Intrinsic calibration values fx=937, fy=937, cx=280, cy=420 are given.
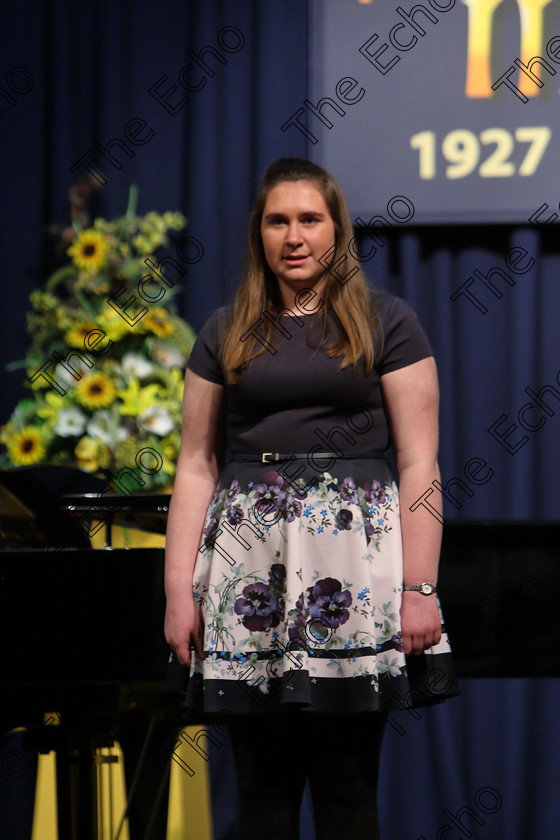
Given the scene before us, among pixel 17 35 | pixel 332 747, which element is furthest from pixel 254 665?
pixel 17 35

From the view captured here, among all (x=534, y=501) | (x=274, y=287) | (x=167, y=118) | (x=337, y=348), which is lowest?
(x=534, y=501)

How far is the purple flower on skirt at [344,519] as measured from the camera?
1234 millimetres

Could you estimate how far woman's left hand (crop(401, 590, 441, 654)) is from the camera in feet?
4.05

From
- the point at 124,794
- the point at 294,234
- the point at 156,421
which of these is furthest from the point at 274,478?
the point at 124,794

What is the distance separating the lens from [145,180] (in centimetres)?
246

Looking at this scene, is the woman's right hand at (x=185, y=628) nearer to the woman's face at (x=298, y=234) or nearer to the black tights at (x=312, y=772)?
the black tights at (x=312, y=772)

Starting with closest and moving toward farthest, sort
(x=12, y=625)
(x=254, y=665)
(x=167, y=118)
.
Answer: (x=254, y=665), (x=12, y=625), (x=167, y=118)

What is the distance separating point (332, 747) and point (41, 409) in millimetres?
1108

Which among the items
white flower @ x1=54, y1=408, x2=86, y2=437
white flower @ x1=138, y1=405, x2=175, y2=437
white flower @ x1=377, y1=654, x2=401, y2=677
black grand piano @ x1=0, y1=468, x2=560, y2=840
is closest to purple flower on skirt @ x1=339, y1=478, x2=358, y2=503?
white flower @ x1=377, y1=654, x2=401, y2=677

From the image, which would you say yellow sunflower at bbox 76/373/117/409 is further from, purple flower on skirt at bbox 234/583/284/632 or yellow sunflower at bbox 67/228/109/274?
purple flower on skirt at bbox 234/583/284/632

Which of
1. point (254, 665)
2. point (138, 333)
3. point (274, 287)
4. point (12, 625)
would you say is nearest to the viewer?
point (254, 665)

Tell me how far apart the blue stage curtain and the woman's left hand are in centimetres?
106

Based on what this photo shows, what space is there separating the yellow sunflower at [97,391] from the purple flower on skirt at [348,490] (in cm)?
87

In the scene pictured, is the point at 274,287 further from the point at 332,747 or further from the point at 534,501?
the point at 534,501
